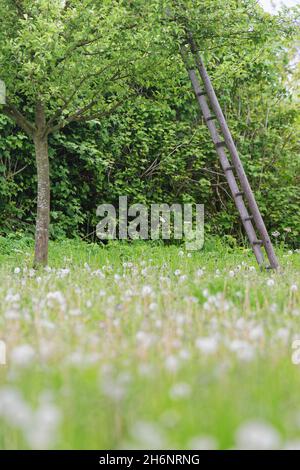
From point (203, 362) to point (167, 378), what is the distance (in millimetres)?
189

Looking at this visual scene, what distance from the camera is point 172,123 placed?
1216 cm

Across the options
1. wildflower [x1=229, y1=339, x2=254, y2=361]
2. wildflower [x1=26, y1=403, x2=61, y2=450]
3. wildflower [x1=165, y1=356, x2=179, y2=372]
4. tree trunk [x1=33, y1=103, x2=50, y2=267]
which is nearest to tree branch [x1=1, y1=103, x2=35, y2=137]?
tree trunk [x1=33, y1=103, x2=50, y2=267]

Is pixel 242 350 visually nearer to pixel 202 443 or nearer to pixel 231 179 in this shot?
pixel 202 443

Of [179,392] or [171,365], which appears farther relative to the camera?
[171,365]

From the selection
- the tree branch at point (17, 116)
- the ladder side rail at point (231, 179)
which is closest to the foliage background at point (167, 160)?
the ladder side rail at point (231, 179)

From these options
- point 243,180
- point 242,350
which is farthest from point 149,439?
point 243,180

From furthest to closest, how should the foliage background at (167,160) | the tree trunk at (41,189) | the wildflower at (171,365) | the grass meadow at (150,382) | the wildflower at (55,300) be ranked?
the foliage background at (167,160) < the tree trunk at (41,189) < the wildflower at (55,300) < the wildflower at (171,365) < the grass meadow at (150,382)

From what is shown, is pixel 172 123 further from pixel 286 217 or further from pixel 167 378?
pixel 167 378

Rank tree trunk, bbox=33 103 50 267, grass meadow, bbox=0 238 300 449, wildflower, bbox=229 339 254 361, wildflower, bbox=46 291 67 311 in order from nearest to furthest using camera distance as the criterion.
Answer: grass meadow, bbox=0 238 300 449, wildflower, bbox=229 339 254 361, wildflower, bbox=46 291 67 311, tree trunk, bbox=33 103 50 267

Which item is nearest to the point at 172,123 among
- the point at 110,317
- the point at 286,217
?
the point at 286,217

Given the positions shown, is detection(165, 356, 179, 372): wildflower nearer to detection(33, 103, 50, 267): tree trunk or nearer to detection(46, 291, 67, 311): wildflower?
detection(46, 291, 67, 311): wildflower

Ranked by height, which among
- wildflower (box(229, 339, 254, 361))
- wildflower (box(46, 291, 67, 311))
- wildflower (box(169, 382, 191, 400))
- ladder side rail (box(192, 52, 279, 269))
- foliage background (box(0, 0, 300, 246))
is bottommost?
wildflower (box(169, 382, 191, 400))

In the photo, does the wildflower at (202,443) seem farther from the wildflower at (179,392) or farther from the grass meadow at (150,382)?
the wildflower at (179,392)

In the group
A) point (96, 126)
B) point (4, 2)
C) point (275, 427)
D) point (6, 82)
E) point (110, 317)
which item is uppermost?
point (96, 126)
